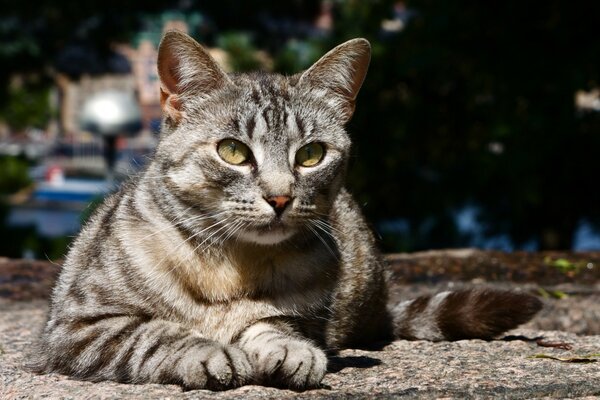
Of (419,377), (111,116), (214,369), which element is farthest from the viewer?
(111,116)

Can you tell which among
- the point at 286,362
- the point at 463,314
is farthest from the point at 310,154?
the point at 463,314

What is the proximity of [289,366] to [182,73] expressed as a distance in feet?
3.62

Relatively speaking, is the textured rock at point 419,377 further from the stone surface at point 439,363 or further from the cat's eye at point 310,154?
the cat's eye at point 310,154

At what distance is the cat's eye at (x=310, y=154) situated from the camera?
9.75ft

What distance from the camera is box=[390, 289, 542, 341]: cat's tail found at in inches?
138

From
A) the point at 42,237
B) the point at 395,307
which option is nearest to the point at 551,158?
the point at 395,307

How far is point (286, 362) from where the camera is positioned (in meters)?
2.69

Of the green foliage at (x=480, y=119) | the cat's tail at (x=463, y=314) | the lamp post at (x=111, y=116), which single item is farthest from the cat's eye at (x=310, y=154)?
the lamp post at (x=111, y=116)

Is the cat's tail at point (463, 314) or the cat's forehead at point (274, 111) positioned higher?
the cat's forehead at point (274, 111)

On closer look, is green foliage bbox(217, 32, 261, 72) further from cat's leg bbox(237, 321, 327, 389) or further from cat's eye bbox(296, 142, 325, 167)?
cat's leg bbox(237, 321, 327, 389)

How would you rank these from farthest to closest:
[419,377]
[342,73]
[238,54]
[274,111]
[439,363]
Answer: [238,54], [342,73], [439,363], [274,111], [419,377]

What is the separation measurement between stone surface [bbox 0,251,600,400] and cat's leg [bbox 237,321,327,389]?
0.04 m

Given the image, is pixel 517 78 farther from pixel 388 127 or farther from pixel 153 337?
pixel 153 337

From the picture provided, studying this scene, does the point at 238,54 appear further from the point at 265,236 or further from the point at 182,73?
the point at 265,236
